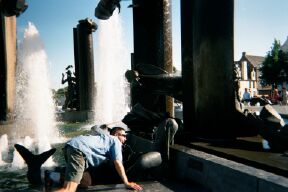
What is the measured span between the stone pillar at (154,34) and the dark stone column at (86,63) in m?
12.0

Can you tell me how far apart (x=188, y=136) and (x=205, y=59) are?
49.5 inches

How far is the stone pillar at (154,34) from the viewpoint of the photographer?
298 inches

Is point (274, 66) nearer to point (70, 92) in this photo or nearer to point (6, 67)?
point (70, 92)

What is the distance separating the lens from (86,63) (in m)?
19.4

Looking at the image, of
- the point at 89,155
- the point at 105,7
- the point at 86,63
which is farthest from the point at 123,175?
the point at 86,63

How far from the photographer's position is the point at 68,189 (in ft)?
13.1

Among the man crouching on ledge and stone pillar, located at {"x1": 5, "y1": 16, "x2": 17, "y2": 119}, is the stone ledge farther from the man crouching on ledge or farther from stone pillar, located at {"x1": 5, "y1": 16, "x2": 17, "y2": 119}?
stone pillar, located at {"x1": 5, "y1": 16, "x2": 17, "y2": 119}

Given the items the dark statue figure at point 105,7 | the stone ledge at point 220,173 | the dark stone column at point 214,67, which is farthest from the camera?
the dark statue figure at point 105,7

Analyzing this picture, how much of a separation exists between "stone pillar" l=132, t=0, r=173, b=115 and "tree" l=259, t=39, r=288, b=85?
41.4m

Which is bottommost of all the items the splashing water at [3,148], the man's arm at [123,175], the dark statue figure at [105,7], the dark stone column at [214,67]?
the splashing water at [3,148]

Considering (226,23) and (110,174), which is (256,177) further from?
(226,23)

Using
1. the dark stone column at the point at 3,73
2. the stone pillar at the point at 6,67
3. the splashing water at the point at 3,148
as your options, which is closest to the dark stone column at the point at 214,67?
the splashing water at the point at 3,148

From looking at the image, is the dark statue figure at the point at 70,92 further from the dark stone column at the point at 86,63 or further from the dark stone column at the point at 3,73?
the dark stone column at the point at 3,73

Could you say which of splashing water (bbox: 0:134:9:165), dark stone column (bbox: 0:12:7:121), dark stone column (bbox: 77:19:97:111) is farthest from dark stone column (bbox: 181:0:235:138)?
dark stone column (bbox: 77:19:97:111)
